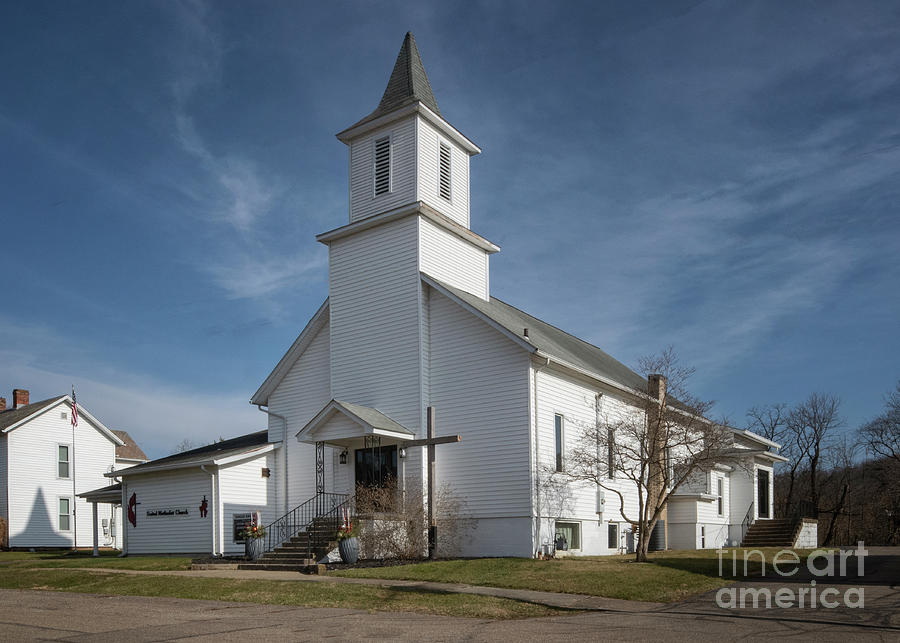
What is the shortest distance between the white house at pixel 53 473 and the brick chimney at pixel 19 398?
1.68m

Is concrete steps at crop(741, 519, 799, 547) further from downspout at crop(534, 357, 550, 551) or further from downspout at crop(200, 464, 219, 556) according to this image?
downspout at crop(200, 464, 219, 556)

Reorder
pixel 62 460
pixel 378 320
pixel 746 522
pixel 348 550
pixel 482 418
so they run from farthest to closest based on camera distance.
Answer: pixel 62 460
pixel 746 522
pixel 378 320
pixel 482 418
pixel 348 550

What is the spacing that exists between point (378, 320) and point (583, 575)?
11616 millimetres

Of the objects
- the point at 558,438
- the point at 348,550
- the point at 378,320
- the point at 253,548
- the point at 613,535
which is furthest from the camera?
the point at 613,535

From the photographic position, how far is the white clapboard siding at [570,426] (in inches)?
944

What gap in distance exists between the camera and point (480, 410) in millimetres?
24219

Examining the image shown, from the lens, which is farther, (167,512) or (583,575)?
(167,512)

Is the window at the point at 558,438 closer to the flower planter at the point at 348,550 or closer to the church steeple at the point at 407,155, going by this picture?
the flower planter at the point at 348,550

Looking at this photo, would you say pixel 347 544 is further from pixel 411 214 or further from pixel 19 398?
pixel 19 398

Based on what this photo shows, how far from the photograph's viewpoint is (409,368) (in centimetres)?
2544

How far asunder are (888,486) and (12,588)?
52195 mm

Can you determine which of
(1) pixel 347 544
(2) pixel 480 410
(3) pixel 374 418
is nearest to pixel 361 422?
(3) pixel 374 418

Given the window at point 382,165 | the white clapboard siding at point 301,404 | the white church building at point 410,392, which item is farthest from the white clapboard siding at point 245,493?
the window at point 382,165

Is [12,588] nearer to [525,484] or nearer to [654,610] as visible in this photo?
[525,484]
